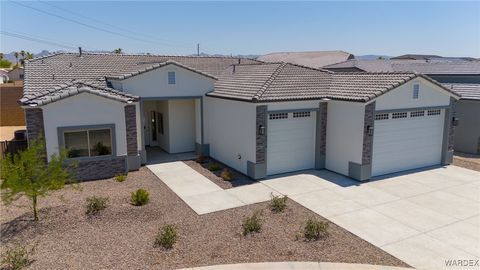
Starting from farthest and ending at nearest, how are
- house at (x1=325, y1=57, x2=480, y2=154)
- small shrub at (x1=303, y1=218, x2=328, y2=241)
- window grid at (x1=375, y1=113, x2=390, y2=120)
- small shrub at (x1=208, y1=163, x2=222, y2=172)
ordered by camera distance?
house at (x1=325, y1=57, x2=480, y2=154), small shrub at (x1=208, y1=163, x2=222, y2=172), window grid at (x1=375, y1=113, x2=390, y2=120), small shrub at (x1=303, y1=218, x2=328, y2=241)

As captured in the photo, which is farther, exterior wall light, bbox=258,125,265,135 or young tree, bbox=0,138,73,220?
exterior wall light, bbox=258,125,265,135

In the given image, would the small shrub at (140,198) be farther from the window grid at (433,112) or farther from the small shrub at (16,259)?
the window grid at (433,112)

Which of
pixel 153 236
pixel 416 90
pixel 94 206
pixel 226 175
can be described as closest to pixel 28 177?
pixel 94 206

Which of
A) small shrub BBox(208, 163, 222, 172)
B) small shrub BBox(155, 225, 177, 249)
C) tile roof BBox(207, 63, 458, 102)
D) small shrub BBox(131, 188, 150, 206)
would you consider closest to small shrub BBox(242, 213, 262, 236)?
small shrub BBox(155, 225, 177, 249)

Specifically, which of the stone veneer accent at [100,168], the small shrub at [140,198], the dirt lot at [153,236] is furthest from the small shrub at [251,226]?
the stone veneer accent at [100,168]

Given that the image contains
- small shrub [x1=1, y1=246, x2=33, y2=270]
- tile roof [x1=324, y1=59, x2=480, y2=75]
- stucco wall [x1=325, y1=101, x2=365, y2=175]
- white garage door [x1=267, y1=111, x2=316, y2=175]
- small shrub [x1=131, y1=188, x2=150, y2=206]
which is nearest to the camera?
small shrub [x1=1, y1=246, x2=33, y2=270]

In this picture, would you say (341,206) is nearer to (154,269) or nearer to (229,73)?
(154,269)

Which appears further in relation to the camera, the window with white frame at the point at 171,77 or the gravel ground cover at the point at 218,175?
the window with white frame at the point at 171,77

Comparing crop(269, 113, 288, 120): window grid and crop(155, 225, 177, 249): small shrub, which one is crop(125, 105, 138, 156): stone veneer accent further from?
crop(155, 225, 177, 249): small shrub
